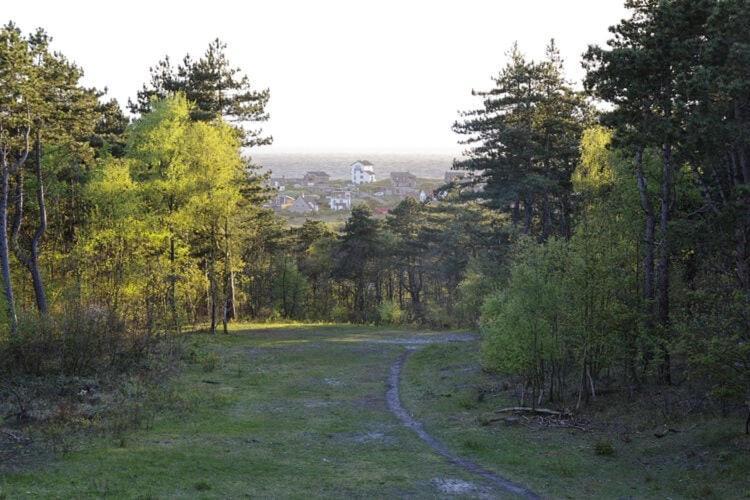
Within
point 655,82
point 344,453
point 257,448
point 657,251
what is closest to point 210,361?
point 257,448

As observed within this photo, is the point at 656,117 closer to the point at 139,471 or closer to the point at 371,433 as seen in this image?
the point at 371,433

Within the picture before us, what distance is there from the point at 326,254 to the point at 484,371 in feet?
153

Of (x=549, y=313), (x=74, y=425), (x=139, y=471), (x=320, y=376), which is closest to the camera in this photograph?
(x=139, y=471)

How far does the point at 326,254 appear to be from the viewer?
77062 mm

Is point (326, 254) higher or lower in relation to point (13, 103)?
lower

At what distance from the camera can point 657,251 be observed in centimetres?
2523

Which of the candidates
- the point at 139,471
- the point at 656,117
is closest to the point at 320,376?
the point at 139,471

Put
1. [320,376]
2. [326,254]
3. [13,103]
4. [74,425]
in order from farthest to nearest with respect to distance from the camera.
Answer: [326,254] < [320,376] < [13,103] < [74,425]

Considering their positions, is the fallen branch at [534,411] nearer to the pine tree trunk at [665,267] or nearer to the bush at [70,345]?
the pine tree trunk at [665,267]

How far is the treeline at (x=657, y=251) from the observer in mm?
17031

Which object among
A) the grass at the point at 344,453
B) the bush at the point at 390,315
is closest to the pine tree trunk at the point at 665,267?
the grass at the point at 344,453

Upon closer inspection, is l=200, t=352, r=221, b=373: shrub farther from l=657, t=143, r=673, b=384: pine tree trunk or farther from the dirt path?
Result: l=657, t=143, r=673, b=384: pine tree trunk

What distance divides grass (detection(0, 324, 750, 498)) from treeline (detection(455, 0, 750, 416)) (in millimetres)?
2334

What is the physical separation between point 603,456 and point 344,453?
7500 mm
